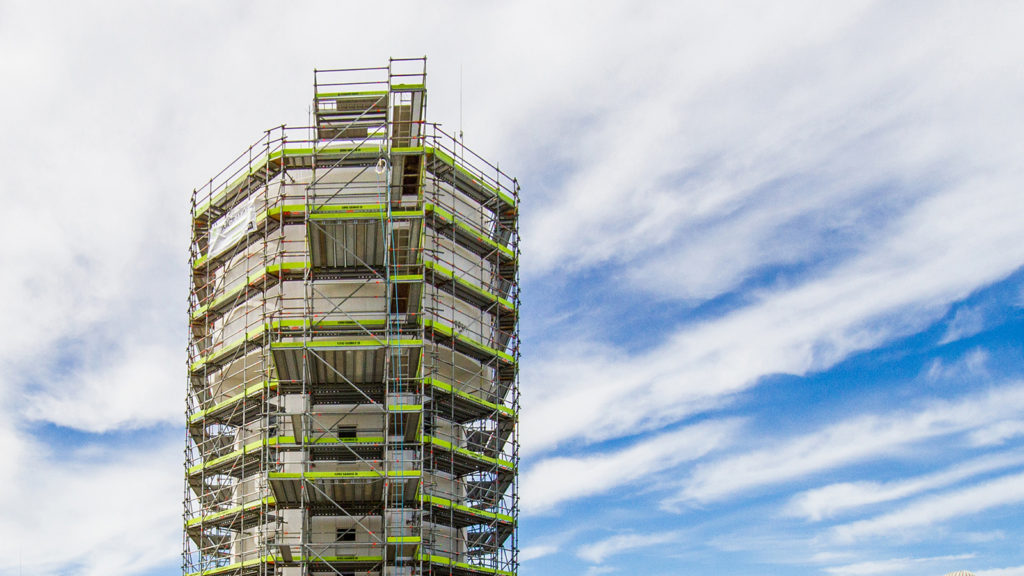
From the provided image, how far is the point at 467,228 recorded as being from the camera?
3531cm

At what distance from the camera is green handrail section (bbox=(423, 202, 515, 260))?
3416 centimetres

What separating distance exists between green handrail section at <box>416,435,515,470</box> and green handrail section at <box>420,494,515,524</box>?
1.50m

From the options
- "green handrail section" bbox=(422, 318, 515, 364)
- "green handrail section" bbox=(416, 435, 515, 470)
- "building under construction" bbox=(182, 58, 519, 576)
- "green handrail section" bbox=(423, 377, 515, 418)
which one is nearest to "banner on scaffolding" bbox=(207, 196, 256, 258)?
"building under construction" bbox=(182, 58, 519, 576)

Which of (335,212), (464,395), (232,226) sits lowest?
(464,395)

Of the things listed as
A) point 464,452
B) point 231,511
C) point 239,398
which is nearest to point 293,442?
point 239,398

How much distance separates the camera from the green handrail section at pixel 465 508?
30.7m

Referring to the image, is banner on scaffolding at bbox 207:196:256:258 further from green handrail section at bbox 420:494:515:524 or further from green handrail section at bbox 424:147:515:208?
green handrail section at bbox 420:494:515:524

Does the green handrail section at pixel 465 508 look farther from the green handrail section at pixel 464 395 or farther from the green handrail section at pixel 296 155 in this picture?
the green handrail section at pixel 296 155

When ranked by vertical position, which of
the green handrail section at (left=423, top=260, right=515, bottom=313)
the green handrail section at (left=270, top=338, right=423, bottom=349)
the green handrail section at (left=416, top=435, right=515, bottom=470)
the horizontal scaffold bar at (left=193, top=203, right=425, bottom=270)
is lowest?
the green handrail section at (left=416, top=435, right=515, bottom=470)

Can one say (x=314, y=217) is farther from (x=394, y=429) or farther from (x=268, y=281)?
(x=394, y=429)

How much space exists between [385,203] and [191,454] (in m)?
10.7

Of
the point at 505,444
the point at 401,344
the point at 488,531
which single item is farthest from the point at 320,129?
the point at 488,531

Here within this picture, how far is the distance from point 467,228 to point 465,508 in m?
9.45

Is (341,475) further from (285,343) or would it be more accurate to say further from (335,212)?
(335,212)
